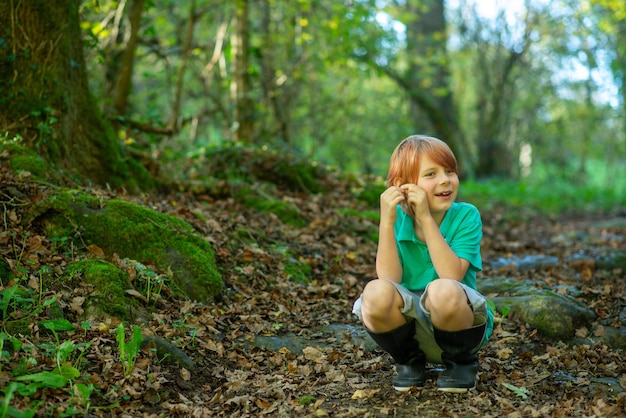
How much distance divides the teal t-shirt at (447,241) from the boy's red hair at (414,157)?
0.67ft

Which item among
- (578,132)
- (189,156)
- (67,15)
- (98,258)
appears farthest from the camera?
(578,132)

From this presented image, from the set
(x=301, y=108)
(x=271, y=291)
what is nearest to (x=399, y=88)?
(x=301, y=108)

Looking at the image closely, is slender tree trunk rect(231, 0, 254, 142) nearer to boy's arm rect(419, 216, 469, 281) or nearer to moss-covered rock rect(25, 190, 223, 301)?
moss-covered rock rect(25, 190, 223, 301)

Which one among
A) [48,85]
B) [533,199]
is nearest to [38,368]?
[48,85]

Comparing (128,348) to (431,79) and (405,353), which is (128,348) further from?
(431,79)

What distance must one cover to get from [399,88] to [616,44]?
27.7 feet

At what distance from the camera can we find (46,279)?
385 centimetres

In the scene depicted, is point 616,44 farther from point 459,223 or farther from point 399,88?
point 459,223

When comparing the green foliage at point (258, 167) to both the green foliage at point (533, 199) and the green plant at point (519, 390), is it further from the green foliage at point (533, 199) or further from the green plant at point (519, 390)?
the green plant at point (519, 390)

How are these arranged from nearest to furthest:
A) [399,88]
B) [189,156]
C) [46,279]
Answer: [46,279] → [189,156] → [399,88]

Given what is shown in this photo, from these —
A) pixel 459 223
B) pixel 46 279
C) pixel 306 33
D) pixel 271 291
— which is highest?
pixel 306 33

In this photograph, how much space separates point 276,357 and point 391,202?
4.80 ft

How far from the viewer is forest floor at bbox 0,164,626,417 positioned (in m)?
3.13

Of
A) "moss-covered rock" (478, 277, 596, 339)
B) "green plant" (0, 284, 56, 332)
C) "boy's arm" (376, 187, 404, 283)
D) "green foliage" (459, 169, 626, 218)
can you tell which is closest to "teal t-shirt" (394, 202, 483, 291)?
"boy's arm" (376, 187, 404, 283)
